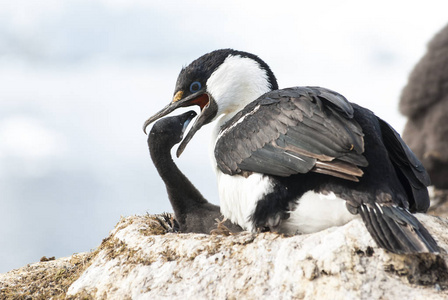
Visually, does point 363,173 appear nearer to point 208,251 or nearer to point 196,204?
point 208,251

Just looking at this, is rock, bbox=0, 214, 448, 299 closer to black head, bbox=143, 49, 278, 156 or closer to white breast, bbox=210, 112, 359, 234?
white breast, bbox=210, 112, 359, 234

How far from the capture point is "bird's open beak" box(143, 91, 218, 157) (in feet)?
21.1

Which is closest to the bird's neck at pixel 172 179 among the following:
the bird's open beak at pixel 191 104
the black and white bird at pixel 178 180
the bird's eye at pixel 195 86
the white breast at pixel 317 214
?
the black and white bird at pixel 178 180

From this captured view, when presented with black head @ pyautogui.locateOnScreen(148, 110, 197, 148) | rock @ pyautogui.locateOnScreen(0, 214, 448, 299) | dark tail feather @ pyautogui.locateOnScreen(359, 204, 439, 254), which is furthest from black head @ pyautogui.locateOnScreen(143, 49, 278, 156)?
dark tail feather @ pyautogui.locateOnScreen(359, 204, 439, 254)

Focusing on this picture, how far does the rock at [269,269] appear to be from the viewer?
436cm

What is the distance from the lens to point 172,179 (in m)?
7.04

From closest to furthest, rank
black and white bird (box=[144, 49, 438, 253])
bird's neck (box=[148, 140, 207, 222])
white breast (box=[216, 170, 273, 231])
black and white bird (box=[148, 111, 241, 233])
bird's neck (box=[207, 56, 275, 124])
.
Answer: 1. black and white bird (box=[144, 49, 438, 253])
2. white breast (box=[216, 170, 273, 231])
3. bird's neck (box=[207, 56, 275, 124])
4. black and white bird (box=[148, 111, 241, 233])
5. bird's neck (box=[148, 140, 207, 222])

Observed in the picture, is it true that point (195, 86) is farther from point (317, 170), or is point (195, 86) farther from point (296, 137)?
point (317, 170)

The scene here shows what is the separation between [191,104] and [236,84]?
0.62 meters

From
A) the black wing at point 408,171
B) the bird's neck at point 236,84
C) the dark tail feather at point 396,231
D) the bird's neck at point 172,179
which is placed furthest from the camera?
the bird's neck at point 172,179

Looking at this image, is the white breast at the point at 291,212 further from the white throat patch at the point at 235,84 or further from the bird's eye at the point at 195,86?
the bird's eye at the point at 195,86

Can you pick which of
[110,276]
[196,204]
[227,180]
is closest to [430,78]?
[196,204]

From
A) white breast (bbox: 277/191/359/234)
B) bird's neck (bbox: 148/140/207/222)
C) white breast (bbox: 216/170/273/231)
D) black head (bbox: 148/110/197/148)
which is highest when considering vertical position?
black head (bbox: 148/110/197/148)

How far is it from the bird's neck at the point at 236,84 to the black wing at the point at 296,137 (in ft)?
2.50
